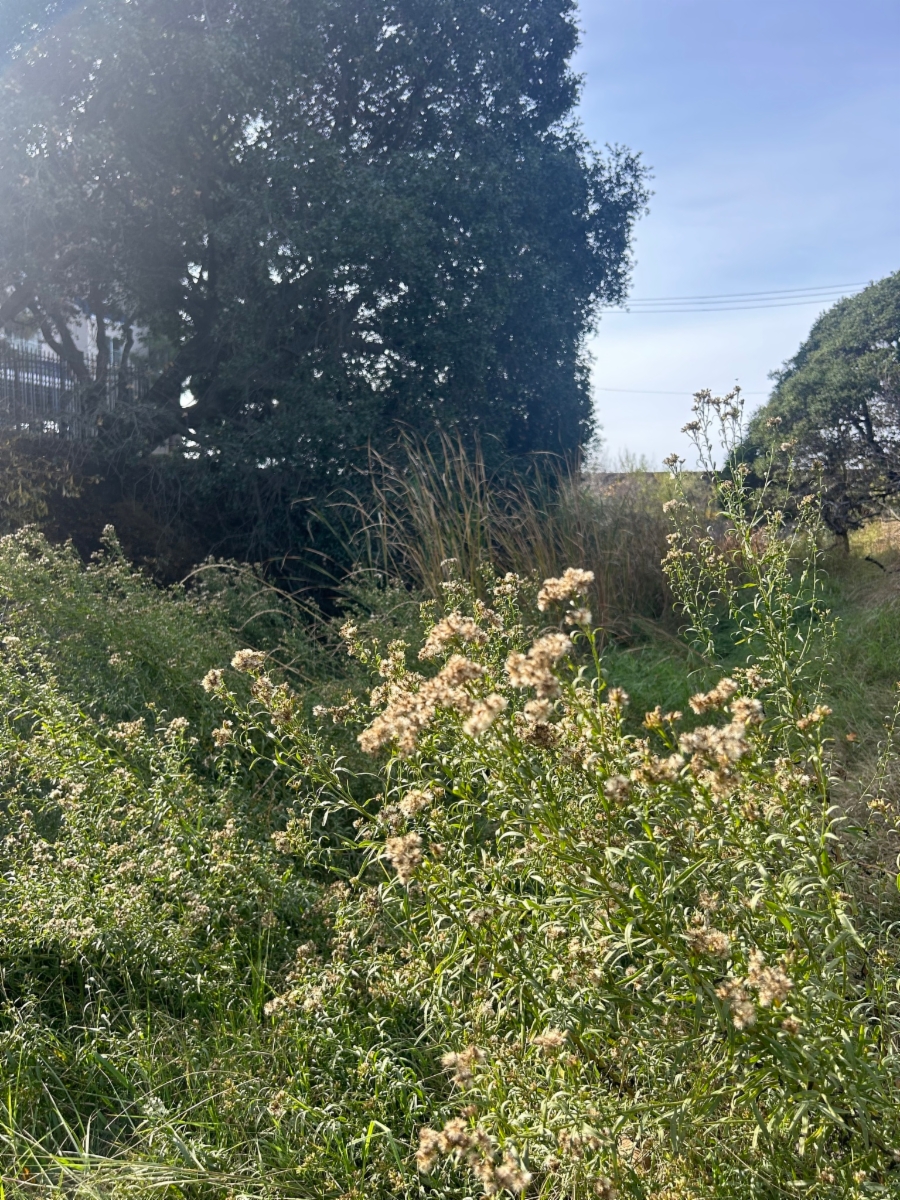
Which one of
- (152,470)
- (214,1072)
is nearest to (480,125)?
(152,470)

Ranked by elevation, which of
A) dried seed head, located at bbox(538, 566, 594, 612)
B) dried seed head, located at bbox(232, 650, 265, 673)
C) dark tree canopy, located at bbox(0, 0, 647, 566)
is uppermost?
dark tree canopy, located at bbox(0, 0, 647, 566)

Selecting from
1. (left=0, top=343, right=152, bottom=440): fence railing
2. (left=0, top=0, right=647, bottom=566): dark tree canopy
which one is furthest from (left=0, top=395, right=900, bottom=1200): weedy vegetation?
(left=0, top=0, right=647, bottom=566): dark tree canopy

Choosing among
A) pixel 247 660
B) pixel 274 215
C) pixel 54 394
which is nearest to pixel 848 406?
pixel 274 215

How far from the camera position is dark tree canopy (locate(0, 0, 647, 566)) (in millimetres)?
8414

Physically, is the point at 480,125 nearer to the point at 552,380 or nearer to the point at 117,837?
the point at 552,380

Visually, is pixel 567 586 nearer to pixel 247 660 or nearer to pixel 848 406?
pixel 247 660

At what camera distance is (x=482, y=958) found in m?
1.85

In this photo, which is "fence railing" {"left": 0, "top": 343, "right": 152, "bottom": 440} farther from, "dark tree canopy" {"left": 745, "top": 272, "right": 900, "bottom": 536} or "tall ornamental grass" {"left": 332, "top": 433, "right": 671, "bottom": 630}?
"dark tree canopy" {"left": 745, "top": 272, "right": 900, "bottom": 536}

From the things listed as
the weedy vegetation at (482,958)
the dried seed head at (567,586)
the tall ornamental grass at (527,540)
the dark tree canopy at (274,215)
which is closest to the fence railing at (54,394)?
the dark tree canopy at (274,215)

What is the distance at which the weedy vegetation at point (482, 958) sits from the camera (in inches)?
58.4

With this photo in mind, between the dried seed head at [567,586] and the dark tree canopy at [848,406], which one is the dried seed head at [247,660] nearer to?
the dried seed head at [567,586]

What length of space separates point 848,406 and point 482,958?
1008cm

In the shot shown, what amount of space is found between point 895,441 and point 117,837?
30.3 ft

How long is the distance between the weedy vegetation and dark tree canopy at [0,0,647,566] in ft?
19.6
